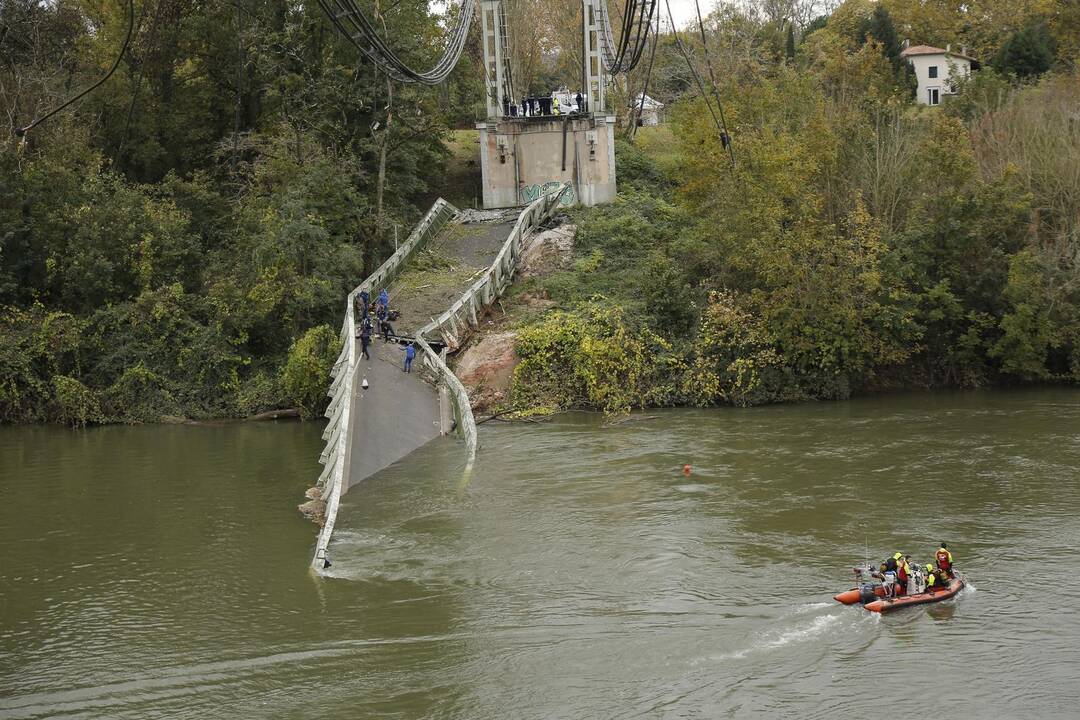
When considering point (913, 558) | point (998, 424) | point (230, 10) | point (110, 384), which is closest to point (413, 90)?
point (230, 10)

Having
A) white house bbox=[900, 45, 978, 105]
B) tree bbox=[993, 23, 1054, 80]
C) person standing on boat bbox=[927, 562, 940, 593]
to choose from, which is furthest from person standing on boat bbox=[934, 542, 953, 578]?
white house bbox=[900, 45, 978, 105]

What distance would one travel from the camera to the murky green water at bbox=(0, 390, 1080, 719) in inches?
657

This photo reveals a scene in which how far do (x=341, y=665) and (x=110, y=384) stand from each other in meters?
25.7

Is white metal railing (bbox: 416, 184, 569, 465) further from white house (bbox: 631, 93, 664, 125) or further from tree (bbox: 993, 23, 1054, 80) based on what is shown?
white house (bbox: 631, 93, 664, 125)

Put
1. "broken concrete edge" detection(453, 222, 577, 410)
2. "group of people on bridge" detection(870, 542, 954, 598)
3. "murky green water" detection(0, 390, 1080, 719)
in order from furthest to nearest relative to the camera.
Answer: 1. "broken concrete edge" detection(453, 222, 577, 410)
2. "group of people on bridge" detection(870, 542, 954, 598)
3. "murky green water" detection(0, 390, 1080, 719)

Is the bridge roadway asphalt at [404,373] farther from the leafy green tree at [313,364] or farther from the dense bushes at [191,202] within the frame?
the dense bushes at [191,202]

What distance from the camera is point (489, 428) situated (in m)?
34.5

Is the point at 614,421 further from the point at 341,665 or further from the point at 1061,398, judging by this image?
the point at 341,665

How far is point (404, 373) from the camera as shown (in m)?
33.4

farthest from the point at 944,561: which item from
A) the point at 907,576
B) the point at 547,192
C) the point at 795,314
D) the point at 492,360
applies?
the point at 547,192

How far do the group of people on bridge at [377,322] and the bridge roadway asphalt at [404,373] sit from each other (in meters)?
0.25

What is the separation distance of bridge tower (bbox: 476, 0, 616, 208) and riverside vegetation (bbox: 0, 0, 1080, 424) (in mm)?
2495

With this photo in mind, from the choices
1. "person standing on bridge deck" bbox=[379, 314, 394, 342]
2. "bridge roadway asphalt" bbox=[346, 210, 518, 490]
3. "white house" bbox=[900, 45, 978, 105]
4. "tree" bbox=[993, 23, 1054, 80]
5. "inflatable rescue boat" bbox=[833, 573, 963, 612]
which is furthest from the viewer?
"white house" bbox=[900, 45, 978, 105]

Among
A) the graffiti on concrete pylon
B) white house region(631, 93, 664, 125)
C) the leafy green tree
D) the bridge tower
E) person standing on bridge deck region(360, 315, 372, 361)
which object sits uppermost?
white house region(631, 93, 664, 125)
